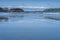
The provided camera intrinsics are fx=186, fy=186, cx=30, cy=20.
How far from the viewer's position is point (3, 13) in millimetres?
6555

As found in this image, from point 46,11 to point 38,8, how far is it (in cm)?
45

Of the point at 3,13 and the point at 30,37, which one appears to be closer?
the point at 30,37

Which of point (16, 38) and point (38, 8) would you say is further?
point (38, 8)

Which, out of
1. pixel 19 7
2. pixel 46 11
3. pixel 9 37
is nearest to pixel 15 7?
pixel 19 7

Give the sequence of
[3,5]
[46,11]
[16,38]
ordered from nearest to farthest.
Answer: [16,38], [3,5], [46,11]

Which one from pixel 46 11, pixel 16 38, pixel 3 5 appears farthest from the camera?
pixel 46 11

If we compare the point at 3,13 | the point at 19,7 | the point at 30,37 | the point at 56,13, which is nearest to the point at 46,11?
the point at 56,13

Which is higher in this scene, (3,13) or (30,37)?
(3,13)

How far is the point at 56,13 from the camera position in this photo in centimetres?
664

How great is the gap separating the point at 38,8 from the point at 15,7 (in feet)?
3.31

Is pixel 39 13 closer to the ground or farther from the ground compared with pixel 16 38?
farther from the ground

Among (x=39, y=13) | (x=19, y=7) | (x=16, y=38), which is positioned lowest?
(x=16, y=38)

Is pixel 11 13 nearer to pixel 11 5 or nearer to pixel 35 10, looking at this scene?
pixel 11 5

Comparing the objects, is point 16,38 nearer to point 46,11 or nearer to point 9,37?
point 9,37
